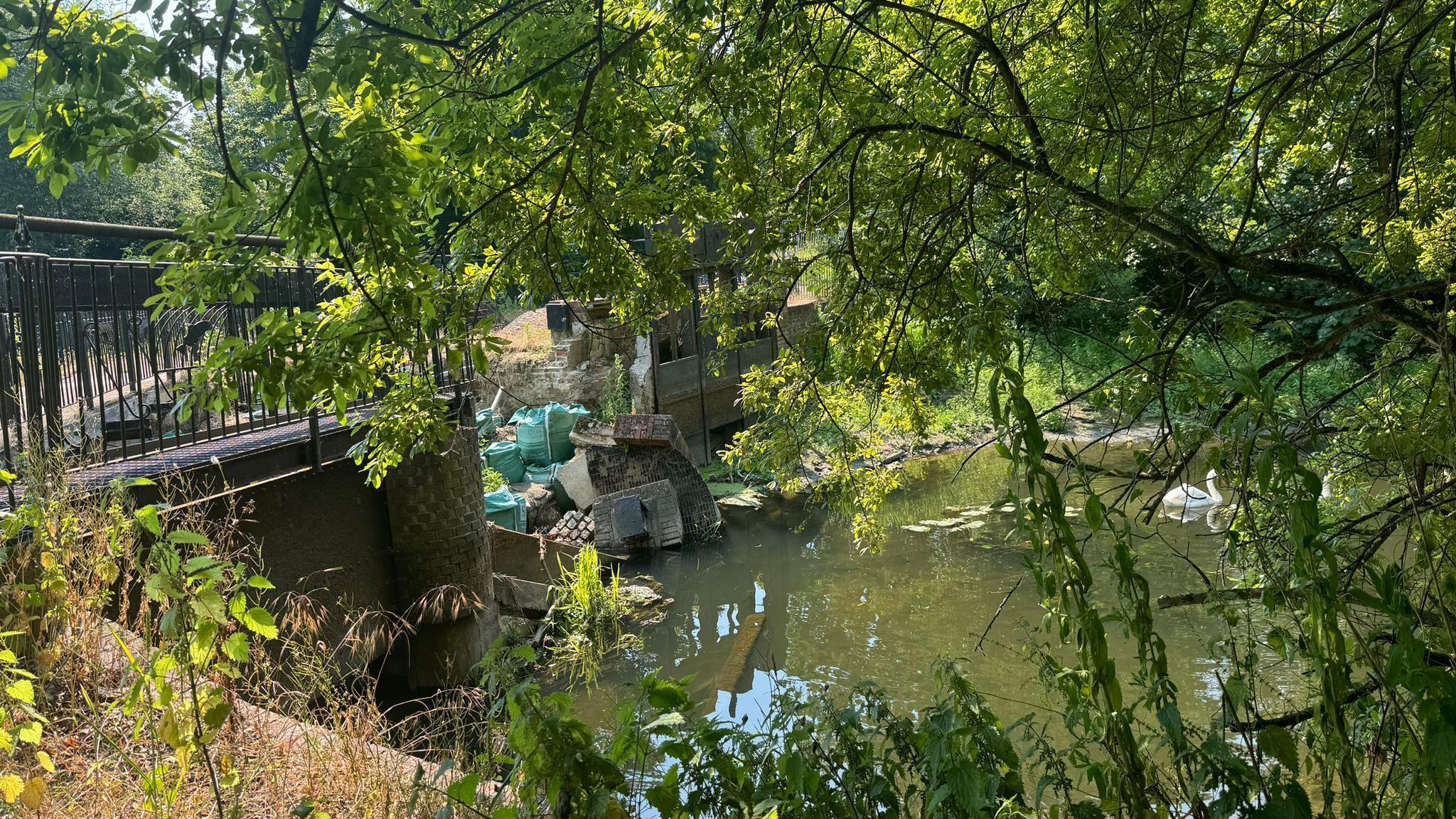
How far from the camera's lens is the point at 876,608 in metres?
10.8

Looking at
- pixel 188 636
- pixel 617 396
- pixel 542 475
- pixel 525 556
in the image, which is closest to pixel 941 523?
pixel 617 396

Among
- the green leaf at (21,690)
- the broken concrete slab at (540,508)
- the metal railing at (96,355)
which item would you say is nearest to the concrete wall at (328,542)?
the metal railing at (96,355)

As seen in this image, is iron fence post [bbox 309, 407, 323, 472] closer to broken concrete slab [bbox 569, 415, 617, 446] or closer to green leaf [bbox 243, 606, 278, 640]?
green leaf [bbox 243, 606, 278, 640]

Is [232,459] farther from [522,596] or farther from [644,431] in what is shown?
[644,431]

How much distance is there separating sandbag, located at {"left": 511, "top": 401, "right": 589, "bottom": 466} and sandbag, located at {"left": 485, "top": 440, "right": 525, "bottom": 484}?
0.32 metres

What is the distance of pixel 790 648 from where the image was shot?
390 inches

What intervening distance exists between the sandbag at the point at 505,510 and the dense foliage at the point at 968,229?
6514mm

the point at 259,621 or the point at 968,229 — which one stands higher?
the point at 968,229

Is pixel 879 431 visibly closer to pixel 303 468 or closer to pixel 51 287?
pixel 303 468

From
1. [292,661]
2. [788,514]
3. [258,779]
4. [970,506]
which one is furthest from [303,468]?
[970,506]

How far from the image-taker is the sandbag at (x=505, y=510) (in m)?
11.8

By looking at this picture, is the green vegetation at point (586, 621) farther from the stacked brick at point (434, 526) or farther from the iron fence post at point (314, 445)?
the iron fence post at point (314, 445)

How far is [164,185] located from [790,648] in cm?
2957

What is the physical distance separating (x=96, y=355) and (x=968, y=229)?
489 centimetres
